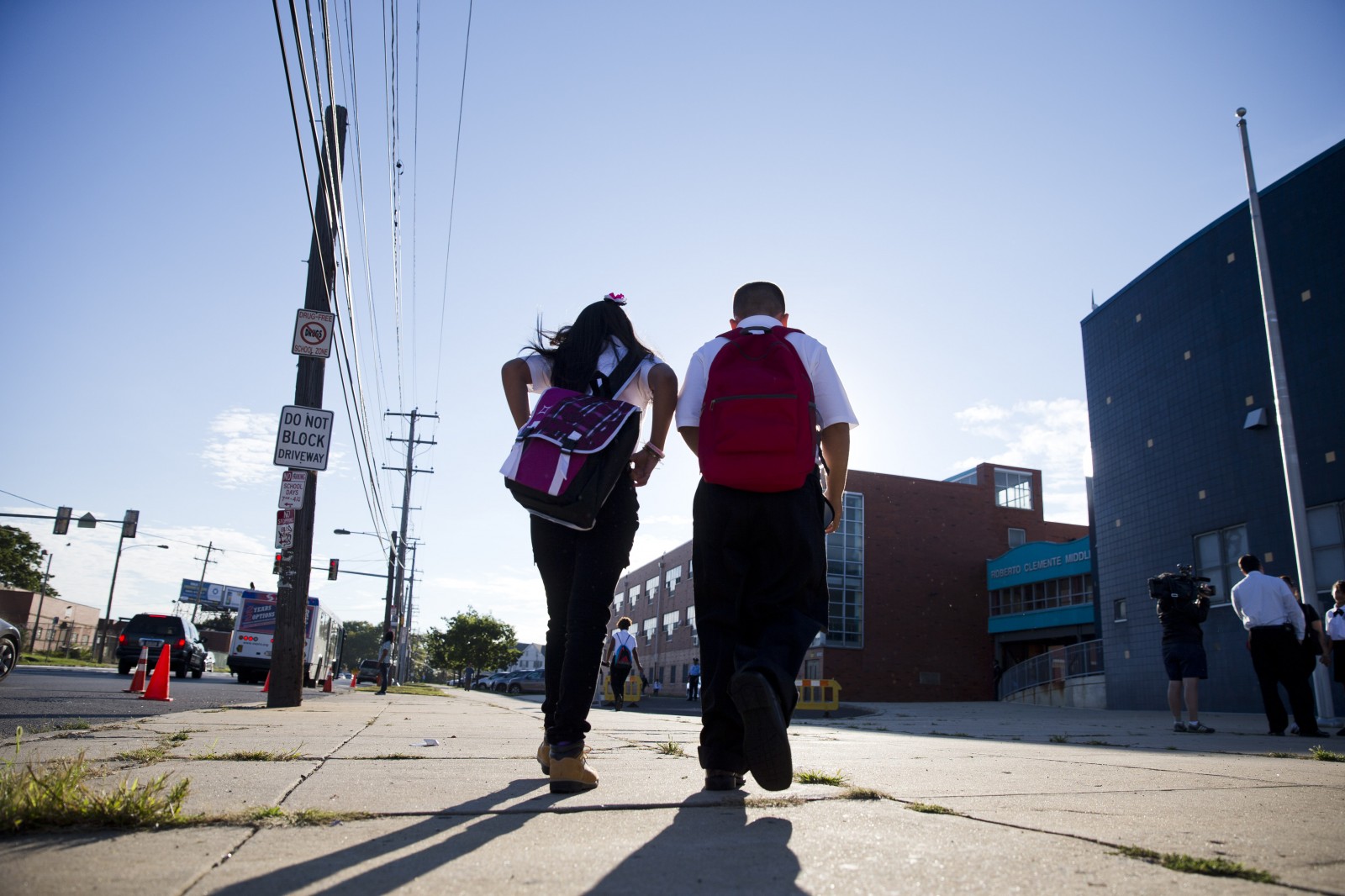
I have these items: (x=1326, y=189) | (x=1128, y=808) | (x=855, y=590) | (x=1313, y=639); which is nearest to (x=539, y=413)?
(x=1128, y=808)

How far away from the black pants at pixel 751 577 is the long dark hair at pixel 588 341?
28.7 inches

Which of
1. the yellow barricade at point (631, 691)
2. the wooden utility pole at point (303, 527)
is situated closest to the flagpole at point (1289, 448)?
the wooden utility pole at point (303, 527)

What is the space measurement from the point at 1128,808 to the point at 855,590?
41.0 metres

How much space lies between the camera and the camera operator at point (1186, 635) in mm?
8398

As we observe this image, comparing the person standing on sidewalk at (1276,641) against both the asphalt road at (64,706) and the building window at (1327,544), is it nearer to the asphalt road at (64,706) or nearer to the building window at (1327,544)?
the asphalt road at (64,706)

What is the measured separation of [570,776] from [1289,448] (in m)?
14.7

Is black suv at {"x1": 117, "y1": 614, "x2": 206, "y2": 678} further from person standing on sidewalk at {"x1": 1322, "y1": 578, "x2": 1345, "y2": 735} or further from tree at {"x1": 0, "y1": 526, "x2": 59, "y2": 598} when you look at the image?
tree at {"x1": 0, "y1": 526, "x2": 59, "y2": 598}

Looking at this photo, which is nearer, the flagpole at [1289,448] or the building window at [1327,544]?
the flagpole at [1289,448]

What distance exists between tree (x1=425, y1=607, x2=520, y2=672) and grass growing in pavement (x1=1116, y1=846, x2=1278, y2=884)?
8102 cm

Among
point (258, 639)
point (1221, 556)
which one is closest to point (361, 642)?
point (258, 639)

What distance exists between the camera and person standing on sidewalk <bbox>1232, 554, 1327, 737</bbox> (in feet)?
25.6

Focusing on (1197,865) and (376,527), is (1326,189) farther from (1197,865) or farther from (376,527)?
(376,527)

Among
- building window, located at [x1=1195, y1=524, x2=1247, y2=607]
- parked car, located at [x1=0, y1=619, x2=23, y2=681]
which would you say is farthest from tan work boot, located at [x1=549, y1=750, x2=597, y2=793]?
building window, located at [x1=1195, y1=524, x2=1247, y2=607]

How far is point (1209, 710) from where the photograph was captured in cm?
1873
